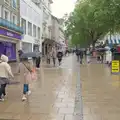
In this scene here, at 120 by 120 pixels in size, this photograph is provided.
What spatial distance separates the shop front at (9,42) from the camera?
107 feet

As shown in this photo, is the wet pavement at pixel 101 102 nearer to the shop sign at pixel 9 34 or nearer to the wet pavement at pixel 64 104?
the wet pavement at pixel 64 104

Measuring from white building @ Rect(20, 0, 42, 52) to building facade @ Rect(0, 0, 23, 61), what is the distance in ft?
7.83

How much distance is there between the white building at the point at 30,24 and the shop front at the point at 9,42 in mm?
2662

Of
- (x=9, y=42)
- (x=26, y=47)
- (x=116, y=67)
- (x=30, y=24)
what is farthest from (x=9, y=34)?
(x=116, y=67)

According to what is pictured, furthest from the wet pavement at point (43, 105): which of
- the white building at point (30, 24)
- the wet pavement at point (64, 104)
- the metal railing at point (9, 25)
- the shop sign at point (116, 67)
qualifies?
the white building at point (30, 24)

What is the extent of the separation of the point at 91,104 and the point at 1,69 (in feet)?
9.29

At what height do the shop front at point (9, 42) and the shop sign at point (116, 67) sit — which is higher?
the shop front at point (9, 42)

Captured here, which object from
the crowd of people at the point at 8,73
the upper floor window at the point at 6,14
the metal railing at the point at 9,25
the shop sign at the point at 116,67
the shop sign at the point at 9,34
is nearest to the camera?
the crowd of people at the point at 8,73

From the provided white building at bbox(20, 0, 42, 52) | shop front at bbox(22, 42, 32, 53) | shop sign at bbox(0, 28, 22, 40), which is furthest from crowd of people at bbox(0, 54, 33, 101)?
shop front at bbox(22, 42, 32, 53)

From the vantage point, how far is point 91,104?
9.39 metres

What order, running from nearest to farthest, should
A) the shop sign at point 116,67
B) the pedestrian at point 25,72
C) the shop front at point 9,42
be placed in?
1. the pedestrian at point 25,72
2. the shop sign at point 116,67
3. the shop front at point 9,42

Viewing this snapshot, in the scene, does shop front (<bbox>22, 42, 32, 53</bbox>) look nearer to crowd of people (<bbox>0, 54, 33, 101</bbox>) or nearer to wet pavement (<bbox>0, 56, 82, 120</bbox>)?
wet pavement (<bbox>0, 56, 82, 120</bbox>)

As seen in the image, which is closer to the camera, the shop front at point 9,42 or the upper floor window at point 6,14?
the shop front at point 9,42

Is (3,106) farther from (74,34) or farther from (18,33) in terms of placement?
(74,34)
